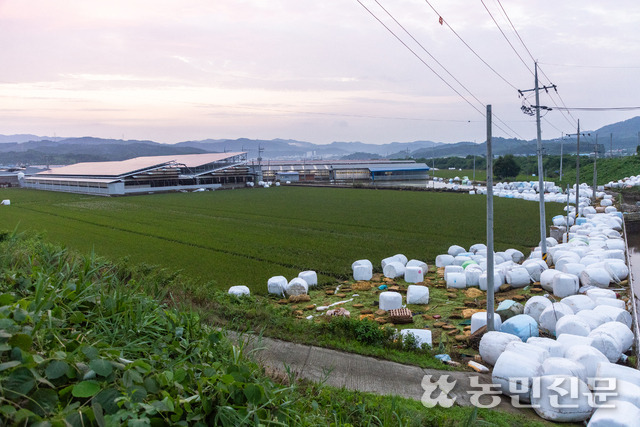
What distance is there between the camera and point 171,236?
25.8m

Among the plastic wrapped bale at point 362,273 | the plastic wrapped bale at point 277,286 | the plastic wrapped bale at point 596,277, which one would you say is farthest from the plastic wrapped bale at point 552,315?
the plastic wrapped bale at point 277,286

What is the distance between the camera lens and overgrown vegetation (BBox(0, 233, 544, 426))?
256 centimetres

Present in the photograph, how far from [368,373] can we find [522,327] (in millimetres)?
4349

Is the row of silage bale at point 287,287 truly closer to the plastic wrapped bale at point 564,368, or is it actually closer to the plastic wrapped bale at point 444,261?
the plastic wrapped bale at point 444,261

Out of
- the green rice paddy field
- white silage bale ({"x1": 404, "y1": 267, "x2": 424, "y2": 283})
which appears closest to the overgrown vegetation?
the green rice paddy field

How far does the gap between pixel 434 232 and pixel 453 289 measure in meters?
12.5

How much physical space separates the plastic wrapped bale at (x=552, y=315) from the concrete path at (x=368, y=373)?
310 cm

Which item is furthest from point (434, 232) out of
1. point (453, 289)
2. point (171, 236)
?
point (171, 236)

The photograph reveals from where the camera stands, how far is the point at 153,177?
6225 cm

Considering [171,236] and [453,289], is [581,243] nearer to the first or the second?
[453,289]

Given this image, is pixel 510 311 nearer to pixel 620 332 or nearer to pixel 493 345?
pixel 620 332

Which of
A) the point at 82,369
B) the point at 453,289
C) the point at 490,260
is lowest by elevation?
the point at 453,289

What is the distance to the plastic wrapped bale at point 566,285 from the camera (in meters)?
13.3
